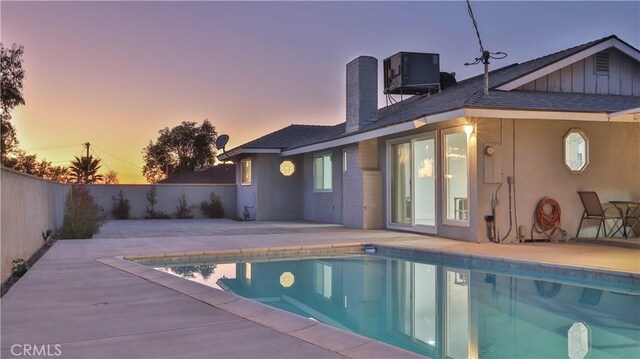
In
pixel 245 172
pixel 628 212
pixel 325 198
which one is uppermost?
pixel 245 172

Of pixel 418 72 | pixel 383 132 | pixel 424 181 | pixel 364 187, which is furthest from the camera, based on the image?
pixel 418 72

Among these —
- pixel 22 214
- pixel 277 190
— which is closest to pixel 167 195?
pixel 277 190

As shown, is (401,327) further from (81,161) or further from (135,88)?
(81,161)

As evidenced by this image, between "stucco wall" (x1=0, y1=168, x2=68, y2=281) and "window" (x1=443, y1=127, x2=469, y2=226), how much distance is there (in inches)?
305

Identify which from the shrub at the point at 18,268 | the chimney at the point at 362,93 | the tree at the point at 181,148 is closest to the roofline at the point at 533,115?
the chimney at the point at 362,93

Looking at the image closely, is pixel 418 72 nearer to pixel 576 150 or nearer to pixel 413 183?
pixel 413 183

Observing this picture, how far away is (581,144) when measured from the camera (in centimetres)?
1069

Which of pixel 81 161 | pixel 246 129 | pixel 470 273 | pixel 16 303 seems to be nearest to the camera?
pixel 16 303

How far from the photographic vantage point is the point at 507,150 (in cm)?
1022

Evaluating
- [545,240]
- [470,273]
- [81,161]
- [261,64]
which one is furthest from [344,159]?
[81,161]

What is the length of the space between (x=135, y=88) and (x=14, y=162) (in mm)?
4764

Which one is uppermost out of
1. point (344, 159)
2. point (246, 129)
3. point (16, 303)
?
point (246, 129)

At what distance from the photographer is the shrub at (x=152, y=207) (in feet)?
67.0

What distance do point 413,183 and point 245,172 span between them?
9.19 m
